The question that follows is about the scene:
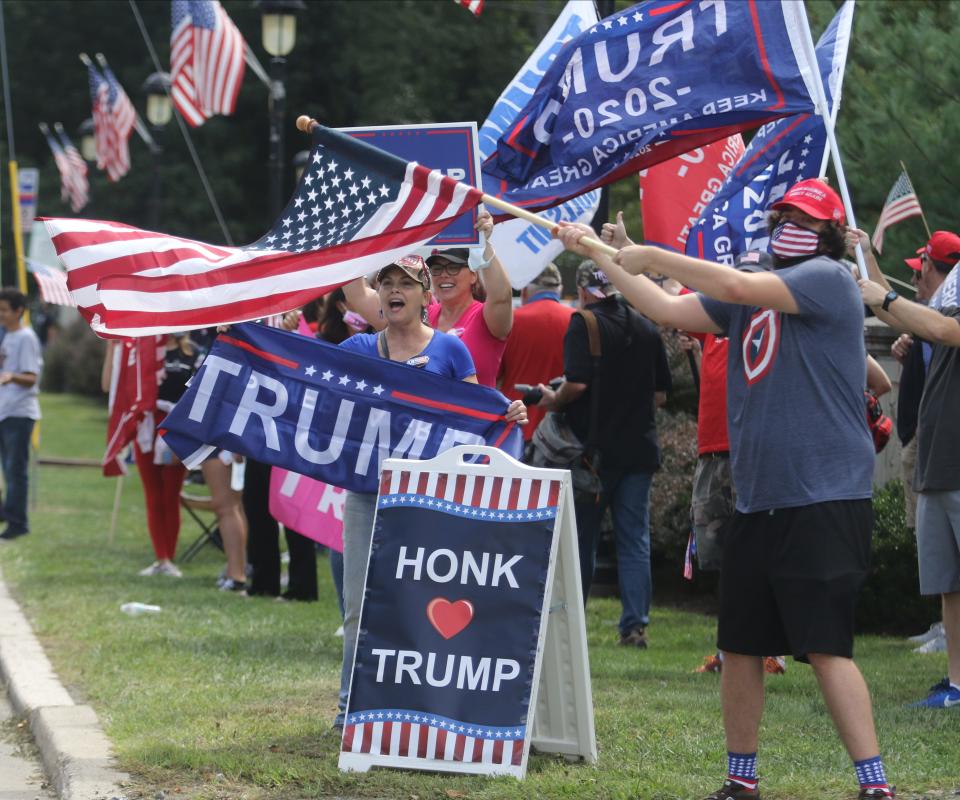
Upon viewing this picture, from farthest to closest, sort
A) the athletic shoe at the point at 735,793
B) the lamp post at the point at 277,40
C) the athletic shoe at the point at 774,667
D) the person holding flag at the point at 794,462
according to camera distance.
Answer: the lamp post at the point at 277,40 < the athletic shoe at the point at 774,667 < the athletic shoe at the point at 735,793 < the person holding flag at the point at 794,462

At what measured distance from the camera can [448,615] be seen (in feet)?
20.2

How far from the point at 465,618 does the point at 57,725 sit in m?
2.15

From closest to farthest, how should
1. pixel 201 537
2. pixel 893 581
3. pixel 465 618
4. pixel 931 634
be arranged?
pixel 465 618, pixel 931 634, pixel 893 581, pixel 201 537

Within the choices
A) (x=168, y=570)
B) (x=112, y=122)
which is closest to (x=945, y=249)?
(x=168, y=570)

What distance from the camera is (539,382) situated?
9617 mm

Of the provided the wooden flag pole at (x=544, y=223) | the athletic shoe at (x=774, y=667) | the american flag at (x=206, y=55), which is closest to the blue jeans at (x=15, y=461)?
the american flag at (x=206, y=55)

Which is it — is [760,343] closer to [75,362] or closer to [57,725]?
[57,725]

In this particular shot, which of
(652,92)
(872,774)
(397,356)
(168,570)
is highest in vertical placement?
(652,92)

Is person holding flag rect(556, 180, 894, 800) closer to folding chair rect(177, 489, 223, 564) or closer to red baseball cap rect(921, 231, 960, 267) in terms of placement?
red baseball cap rect(921, 231, 960, 267)

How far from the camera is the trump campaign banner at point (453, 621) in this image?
6.05 metres

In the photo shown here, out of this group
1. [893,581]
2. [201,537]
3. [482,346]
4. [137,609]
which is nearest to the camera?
[482,346]

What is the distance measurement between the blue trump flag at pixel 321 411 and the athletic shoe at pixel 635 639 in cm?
303

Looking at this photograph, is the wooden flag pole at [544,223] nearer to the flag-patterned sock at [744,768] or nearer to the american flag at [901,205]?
the flag-patterned sock at [744,768]

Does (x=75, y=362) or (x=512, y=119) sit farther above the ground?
(x=512, y=119)
